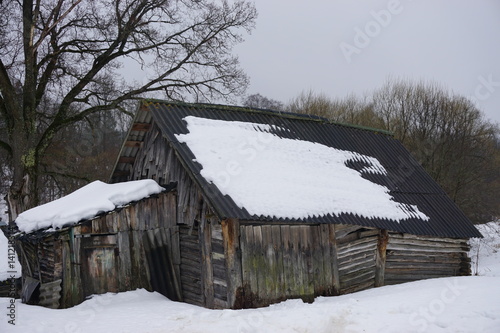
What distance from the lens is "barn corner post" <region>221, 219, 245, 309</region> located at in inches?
372

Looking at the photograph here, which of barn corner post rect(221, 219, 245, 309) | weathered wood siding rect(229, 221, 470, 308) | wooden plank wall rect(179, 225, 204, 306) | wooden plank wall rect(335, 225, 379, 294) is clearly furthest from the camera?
wooden plank wall rect(335, 225, 379, 294)

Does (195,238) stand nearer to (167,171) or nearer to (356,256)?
(167,171)

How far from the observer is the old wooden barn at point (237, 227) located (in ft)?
32.4

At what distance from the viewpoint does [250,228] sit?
9898 millimetres

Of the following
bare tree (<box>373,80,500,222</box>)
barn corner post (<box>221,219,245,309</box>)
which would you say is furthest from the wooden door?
bare tree (<box>373,80,500,222</box>)

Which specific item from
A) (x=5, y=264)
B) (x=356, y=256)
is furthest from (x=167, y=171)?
(x=5, y=264)

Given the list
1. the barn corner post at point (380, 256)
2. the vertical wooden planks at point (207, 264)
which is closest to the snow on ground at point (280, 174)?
the barn corner post at point (380, 256)

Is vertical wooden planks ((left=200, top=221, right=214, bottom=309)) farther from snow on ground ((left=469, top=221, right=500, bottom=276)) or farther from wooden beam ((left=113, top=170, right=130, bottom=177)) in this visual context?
snow on ground ((left=469, top=221, right=500, bottom=276))

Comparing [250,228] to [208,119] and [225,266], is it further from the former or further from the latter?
[208,119]

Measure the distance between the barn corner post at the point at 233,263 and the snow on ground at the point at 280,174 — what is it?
1.94ft

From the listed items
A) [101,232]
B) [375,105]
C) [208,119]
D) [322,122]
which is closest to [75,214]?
[101,232]

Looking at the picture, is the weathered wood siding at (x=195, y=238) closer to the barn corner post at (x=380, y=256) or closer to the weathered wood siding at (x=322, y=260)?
the weathered wood siding at (x=322, y=260)

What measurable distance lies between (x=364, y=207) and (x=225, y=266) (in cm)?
421

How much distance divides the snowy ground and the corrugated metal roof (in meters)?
1.96
